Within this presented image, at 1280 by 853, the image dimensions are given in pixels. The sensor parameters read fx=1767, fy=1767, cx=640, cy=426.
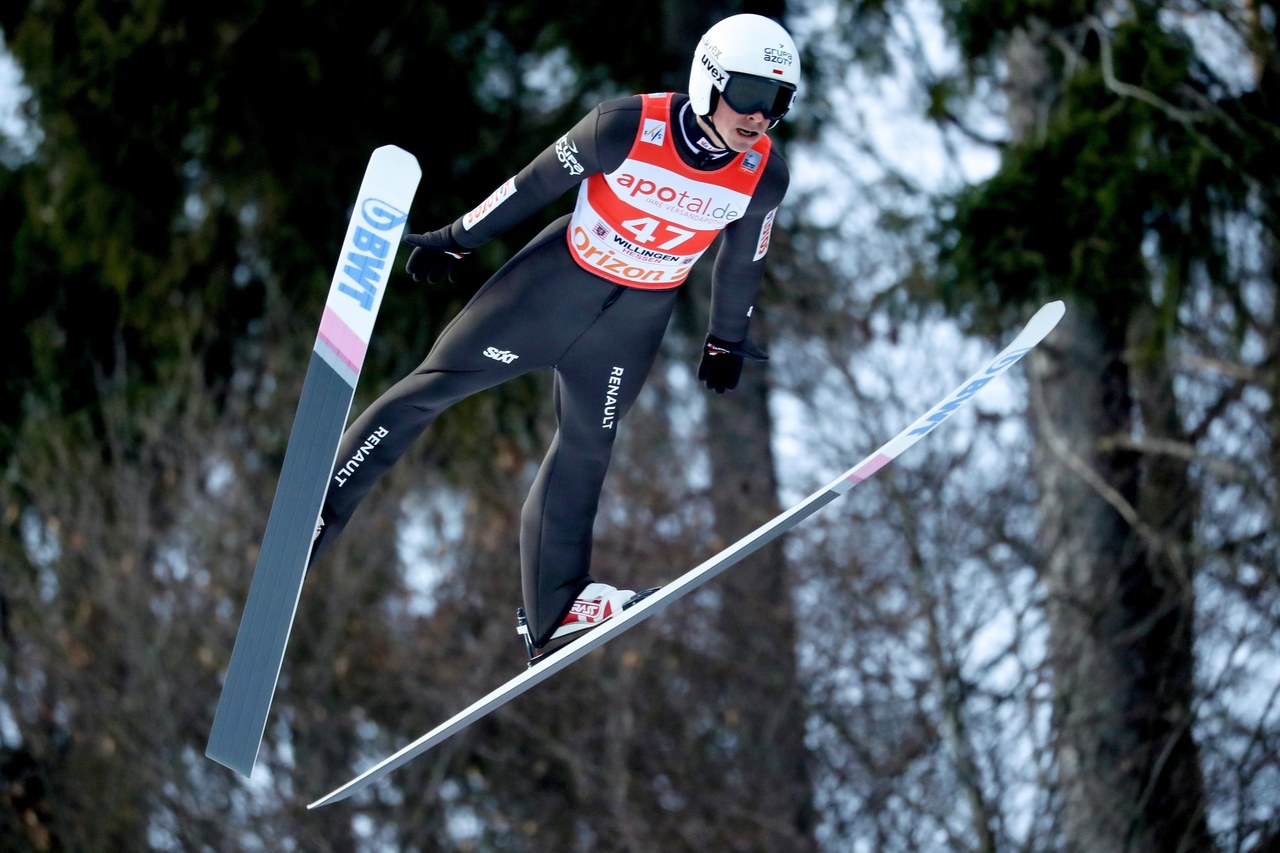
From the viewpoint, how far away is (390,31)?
9078mm

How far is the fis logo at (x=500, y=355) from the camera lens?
13.1 ft

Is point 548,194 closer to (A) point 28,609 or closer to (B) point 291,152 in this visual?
(B) point 291,152

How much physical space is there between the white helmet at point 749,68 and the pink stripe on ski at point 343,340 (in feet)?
2.94

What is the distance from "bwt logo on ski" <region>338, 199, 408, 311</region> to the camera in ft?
12.0

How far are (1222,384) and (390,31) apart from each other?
16.6 ft

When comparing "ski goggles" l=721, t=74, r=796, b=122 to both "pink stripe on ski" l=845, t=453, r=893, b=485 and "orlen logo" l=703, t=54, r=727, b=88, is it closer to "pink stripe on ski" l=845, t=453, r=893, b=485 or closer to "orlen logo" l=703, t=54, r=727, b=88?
"orlen logo" l=703, t=54, r=727, b=88

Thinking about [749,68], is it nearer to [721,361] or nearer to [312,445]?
[721,361]

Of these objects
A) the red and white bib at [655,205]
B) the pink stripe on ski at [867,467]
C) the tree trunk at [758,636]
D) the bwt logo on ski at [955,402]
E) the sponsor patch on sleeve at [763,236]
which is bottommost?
the tree trunk at [758,636]

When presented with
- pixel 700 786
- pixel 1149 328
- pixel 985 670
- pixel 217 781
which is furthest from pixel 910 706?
pixel 217 781

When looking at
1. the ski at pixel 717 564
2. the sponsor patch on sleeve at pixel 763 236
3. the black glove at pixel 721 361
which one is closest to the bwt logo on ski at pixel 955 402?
the ski at pixel 717 564

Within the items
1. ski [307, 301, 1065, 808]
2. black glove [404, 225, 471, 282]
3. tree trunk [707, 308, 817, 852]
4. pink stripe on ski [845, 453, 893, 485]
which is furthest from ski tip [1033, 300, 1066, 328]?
tree trunk [707, 308, 817, 852]

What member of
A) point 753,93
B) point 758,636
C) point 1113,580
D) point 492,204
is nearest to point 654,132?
point 753,93

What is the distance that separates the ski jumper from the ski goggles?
0.14 meters

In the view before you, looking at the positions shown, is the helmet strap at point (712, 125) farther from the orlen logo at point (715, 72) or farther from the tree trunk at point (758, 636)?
the tree trunk at point (758, 636)
